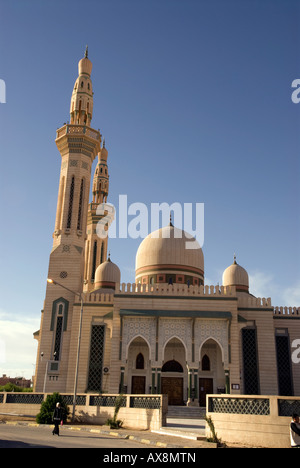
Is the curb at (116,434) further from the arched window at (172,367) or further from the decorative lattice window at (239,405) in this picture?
the arched window at (172,367)

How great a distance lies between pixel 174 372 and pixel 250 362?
5.25m

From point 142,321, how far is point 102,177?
82.9ft

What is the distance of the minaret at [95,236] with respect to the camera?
4592cm

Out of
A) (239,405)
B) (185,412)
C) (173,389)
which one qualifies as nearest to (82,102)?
(173,389)

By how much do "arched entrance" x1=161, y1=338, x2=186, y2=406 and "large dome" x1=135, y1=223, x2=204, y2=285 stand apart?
6.63 m

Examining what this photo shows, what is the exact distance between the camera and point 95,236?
155 feet

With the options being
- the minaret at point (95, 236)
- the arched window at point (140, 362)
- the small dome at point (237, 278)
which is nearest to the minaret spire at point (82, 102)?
the minaret at point (95, 236)

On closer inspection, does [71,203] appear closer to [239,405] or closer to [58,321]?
[58,321]

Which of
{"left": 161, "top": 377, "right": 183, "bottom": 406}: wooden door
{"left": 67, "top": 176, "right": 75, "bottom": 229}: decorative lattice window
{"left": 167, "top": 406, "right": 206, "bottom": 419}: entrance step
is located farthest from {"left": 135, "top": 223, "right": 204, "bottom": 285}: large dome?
{"left": 167, "top": 406, "right": 206, "bottom": 419}: entrance step

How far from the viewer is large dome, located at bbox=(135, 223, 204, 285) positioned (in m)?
36.6

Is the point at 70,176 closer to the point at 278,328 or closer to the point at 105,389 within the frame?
the point at 105,389

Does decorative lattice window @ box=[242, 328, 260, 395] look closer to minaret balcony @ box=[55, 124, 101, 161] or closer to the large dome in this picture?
the large dome

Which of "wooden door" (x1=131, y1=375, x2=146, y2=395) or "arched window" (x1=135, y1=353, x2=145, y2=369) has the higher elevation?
"arched window" (x1=135, y1=353, x2=145, y2=369)

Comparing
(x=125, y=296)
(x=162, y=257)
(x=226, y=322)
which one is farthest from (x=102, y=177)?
(x=226, y=322)
